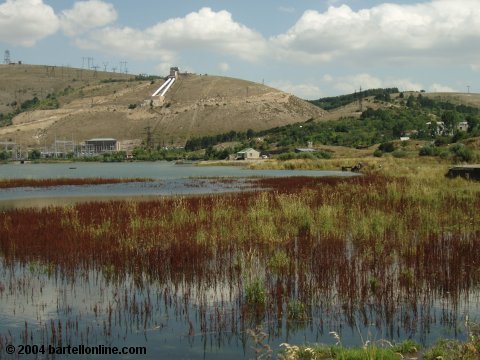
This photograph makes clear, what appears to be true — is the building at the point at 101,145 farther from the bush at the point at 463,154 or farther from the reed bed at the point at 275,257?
the reed bed at the point at 275,257

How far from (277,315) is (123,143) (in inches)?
7510

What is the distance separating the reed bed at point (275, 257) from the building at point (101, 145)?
17233cm

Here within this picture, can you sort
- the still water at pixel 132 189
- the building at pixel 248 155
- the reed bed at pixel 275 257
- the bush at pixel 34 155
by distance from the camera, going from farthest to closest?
the bush at pixel 34 155 → the building at pixel 248 155 → the still water at pixel 132 189 → the reed bed at pixel 275 257

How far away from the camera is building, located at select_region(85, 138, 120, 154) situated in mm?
190188

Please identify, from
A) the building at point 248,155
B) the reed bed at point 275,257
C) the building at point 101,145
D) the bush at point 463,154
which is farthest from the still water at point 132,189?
the building at point 101,145

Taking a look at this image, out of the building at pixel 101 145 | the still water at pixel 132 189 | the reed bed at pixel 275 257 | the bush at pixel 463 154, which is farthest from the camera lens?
the building at pixel 101 145

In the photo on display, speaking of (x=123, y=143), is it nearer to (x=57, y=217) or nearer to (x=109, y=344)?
(x=57, y=217)

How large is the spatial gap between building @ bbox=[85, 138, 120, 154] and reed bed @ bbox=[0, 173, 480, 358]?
172 metres

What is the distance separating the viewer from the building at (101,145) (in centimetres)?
19019

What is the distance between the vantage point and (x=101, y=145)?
193 meters

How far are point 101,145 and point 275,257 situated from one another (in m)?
188

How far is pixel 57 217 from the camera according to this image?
2100cm

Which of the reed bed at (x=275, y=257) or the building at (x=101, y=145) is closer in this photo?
the reed bed at (x=275, y=257)

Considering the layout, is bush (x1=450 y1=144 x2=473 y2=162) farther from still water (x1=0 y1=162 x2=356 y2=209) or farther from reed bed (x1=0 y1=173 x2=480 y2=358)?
reed bed (x1=0 y1=173 x2=480 y2=358)
